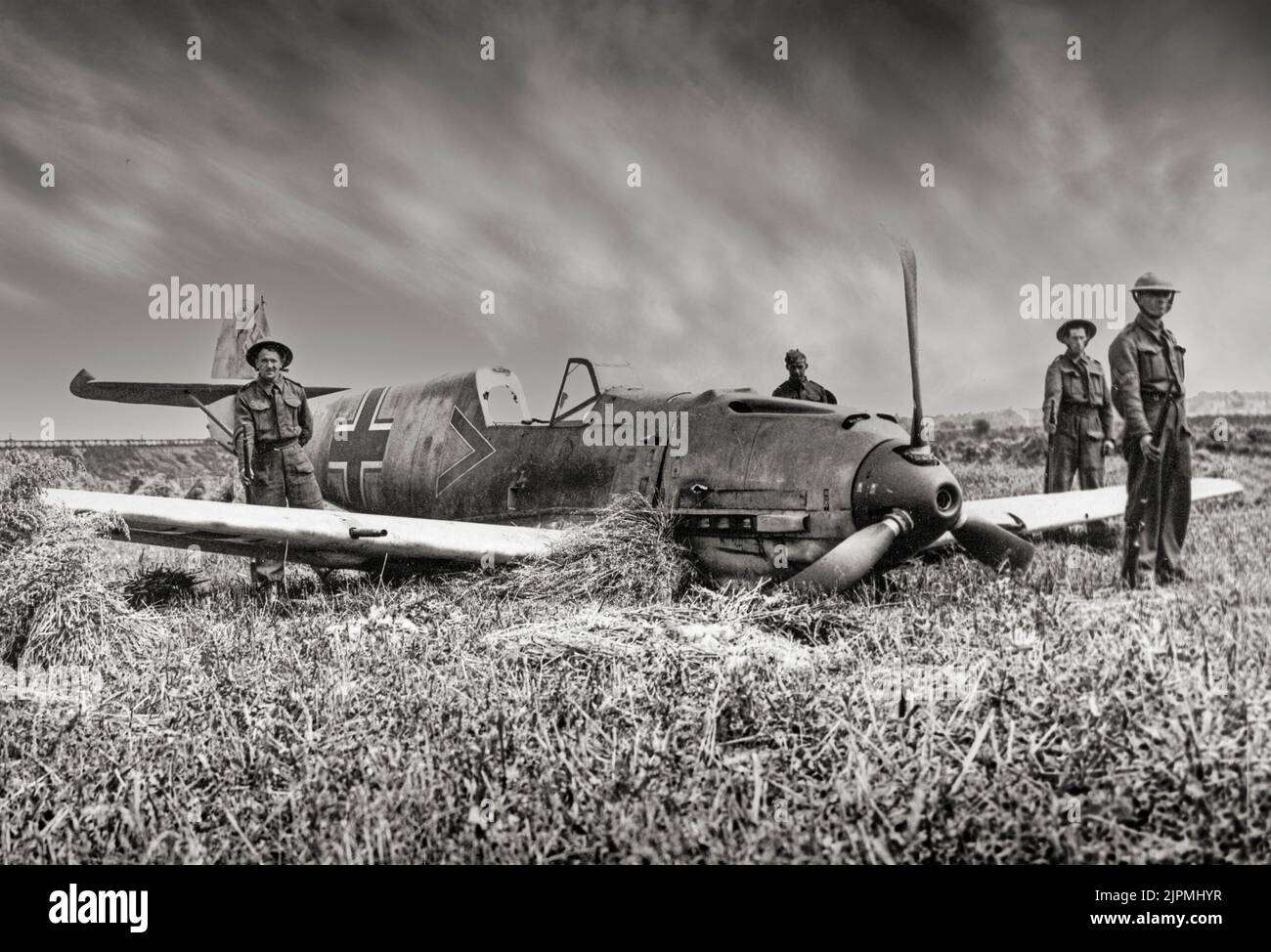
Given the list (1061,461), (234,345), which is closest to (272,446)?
(1061,461)

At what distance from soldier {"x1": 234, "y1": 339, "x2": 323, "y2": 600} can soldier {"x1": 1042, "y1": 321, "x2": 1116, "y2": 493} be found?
19.9ft

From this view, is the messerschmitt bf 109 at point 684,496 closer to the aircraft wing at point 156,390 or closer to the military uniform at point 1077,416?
the military uniform at point 1077,416

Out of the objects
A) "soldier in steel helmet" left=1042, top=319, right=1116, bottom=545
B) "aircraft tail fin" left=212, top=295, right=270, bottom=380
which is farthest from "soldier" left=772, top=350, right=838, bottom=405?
"aircraft tail fin" left=212, top=295, right=270, bottom=380

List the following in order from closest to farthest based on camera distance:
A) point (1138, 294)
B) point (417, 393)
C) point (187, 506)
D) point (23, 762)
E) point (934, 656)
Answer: point (23, 762), point (934, 656), point (1138, 294), point (187, 506), point (417, 393)

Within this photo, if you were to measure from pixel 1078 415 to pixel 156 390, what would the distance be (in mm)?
8775

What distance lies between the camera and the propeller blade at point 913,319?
420 cm

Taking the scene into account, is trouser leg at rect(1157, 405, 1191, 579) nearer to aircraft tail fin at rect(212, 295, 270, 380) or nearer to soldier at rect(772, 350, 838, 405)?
soldier at rect(772, 350, 838, 405)

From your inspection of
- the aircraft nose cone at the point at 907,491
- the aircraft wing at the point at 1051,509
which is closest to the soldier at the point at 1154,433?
the aircraft nose cone at the point at 907,491

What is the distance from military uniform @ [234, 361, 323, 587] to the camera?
690 cm

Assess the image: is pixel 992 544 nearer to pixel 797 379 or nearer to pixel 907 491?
pixel 907 491

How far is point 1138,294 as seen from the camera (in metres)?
3.94
